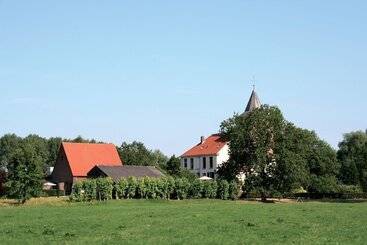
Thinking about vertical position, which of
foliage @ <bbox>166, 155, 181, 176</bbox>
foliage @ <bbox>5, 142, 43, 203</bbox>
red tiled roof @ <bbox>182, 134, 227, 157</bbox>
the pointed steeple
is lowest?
foliage @ <bbox>5, 142, 43, 203</bbox>

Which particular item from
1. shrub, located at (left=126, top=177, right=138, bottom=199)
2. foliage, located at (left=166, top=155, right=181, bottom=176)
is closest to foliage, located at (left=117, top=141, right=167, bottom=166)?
foliage, located at (left=166, top=155, right=181, bottom=176)

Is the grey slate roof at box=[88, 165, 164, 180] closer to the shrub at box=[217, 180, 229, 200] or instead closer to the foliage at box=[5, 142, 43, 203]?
the shrub at box=[217, 180, 229, 200]

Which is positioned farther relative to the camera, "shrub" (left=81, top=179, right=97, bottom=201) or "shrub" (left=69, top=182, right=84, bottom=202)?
"shrub" (left=81, top=179, right=97, bottom=201)

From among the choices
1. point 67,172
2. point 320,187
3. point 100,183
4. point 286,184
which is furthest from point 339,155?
point 100,183

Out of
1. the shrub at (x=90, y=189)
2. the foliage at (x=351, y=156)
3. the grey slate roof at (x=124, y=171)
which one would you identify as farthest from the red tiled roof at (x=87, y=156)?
the foliage at (x=351, y=156)

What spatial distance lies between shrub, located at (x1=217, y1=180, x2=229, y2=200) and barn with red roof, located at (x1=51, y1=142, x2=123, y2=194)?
23148 mm

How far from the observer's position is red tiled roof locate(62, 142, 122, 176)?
86.8 metres

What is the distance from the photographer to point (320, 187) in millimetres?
88375

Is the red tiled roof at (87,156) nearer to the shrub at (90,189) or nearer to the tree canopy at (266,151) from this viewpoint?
the shrub at (90,189)

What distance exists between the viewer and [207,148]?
11450cm

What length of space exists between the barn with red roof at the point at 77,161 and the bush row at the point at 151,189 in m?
20.8

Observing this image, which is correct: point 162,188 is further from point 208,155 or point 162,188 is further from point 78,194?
point 208,155

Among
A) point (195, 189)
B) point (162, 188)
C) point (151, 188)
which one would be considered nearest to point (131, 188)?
point (151, 188)

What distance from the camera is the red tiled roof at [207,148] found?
11191 cm
